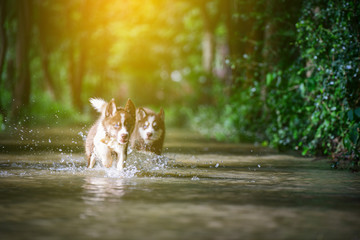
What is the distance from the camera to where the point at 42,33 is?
138 ft

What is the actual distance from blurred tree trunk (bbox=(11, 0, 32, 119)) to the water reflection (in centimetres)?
2055

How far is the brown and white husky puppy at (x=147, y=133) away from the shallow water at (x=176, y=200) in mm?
241

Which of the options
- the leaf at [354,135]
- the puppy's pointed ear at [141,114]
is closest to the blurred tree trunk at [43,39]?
the puppy's pointed ear at [141,114]

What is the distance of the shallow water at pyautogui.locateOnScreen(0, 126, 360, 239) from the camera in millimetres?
6234

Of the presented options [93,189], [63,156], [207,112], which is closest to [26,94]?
[207,112]

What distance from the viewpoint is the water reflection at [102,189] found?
8.26m

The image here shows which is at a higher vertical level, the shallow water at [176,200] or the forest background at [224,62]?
the forest background at [224,62]

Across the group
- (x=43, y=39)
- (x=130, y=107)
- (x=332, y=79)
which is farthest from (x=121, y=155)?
(x=43, y=39)

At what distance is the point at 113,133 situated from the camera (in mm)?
11344

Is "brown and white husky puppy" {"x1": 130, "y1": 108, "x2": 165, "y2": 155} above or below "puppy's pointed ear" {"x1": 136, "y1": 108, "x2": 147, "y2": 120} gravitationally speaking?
below

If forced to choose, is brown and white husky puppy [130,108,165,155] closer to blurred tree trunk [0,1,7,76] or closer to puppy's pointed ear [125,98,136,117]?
puppy's pointed ear [125,98,136,117]

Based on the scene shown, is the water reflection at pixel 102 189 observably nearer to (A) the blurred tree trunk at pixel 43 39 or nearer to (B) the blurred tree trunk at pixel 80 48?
(A) the blurred tree trunk at pixel 43 39

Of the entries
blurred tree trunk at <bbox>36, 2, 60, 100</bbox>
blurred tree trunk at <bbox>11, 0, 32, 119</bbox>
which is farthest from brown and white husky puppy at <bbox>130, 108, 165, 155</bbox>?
blurred tree trunk at <bbox>36, 2, 60, 100</bbox>

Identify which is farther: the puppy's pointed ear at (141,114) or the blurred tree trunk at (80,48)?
the blurred tree trunk at (80,48)
